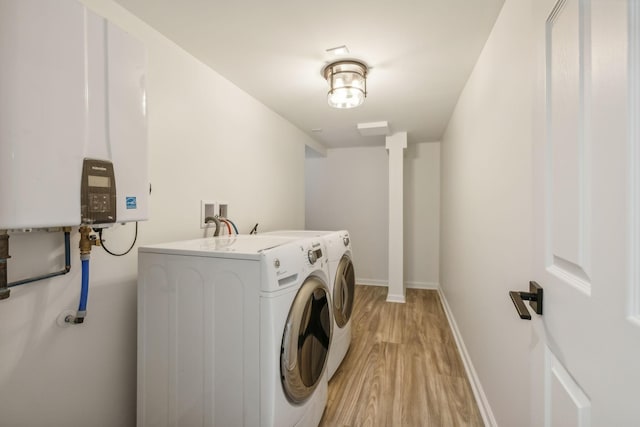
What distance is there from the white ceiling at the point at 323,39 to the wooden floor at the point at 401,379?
2.10m

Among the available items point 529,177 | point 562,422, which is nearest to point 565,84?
point 529,177

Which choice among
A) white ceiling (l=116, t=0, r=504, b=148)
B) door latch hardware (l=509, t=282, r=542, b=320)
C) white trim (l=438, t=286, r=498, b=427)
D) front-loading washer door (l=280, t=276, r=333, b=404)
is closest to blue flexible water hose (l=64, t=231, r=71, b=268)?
front-loading washer door (l=280, t=276, r=333, b=404)

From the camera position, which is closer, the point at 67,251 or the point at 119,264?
the point at 67,251

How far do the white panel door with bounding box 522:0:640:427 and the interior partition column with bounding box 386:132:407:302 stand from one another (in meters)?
2.89

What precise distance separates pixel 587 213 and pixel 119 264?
1.65 meters

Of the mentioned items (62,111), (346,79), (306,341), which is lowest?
(306,341)

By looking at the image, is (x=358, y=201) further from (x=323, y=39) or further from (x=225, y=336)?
(x=225, y=336)

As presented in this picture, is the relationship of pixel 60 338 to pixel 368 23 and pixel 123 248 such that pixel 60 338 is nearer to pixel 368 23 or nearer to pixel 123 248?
pixel 123 248

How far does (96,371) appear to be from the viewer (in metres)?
1.25

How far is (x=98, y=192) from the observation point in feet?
3.05

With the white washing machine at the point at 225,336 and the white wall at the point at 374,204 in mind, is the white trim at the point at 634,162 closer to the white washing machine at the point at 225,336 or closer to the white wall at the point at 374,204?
the white washing machine at the point at 225,336

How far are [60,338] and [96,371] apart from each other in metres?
0.24

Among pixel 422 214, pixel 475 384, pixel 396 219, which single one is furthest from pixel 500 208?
pixel 422 214

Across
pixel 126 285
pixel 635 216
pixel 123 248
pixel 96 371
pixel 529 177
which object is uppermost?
pixel 529 177
